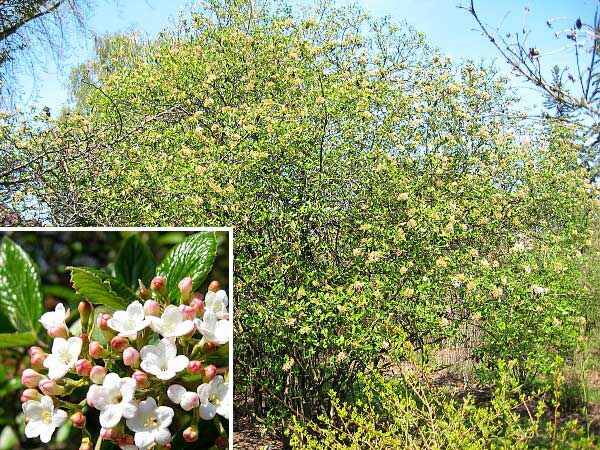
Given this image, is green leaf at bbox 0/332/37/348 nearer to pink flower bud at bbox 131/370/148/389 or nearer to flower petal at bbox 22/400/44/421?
flower petal at bbox 22/400/44/421

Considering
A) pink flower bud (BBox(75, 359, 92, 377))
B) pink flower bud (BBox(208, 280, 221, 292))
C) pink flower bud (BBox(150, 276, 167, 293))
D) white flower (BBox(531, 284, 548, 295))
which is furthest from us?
white flower (BBox(531, 284, 548, 295))

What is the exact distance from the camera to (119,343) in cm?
117

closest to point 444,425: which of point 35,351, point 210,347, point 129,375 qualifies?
point 210,347

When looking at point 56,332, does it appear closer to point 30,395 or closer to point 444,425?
point 30,395

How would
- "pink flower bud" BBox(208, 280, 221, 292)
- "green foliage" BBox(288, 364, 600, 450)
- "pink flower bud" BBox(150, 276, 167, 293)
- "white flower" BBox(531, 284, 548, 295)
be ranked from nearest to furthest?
"pink flower bud" BBox(150, 276, 167, 293)
"pink flower bud" BBox(208, 280, 221, 292)
"green foliage" BBox(288, 364, 600, 450)
"white flower" BBox(531, 284, 548, 295)

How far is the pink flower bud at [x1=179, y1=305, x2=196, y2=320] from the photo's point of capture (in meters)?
1.22

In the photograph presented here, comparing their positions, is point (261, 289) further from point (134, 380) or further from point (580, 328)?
point (134, 380)

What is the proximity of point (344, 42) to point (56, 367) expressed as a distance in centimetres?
465

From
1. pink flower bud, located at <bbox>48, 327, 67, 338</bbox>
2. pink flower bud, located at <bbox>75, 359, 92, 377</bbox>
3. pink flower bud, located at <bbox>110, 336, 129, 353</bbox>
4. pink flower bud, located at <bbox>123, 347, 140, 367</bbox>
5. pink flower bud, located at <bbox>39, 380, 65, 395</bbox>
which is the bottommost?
pink flower bud, located at <bbox>39, 380, 65, 395</bbox>

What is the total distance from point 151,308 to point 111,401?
17 cm

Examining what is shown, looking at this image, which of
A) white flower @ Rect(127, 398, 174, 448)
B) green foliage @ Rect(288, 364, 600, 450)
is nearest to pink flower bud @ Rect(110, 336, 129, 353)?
white flower @ Rect(127, 398, 174, 448)

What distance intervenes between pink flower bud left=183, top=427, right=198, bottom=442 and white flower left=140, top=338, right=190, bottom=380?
12cm

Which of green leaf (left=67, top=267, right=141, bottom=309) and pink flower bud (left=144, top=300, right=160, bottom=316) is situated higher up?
green leaf (left=67, top=267, right=141, bottom=309)

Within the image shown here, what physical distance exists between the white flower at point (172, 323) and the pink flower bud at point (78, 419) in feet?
0.65
